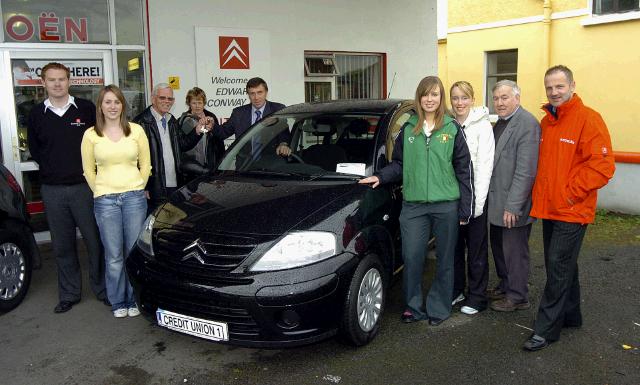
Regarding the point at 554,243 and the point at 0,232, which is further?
the point at 0,232

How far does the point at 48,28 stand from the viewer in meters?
Result: 6.54

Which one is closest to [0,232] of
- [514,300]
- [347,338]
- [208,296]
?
[208,296]

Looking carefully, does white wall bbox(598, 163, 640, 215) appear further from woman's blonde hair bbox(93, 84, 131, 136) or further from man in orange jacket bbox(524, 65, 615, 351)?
woman's blonde hair bbox(93, 84, 131, 136)

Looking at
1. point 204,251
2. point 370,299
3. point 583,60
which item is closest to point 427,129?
point 370,299

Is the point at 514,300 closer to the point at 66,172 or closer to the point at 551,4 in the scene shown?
the point at 66,172

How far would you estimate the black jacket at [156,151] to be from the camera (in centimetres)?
483

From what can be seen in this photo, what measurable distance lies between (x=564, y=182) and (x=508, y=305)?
4.13 feet

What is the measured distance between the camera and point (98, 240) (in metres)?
4.59

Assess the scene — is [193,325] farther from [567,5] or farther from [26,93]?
[567,5]

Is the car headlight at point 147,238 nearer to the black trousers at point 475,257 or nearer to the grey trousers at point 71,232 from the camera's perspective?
the grey trousers at point 71,232

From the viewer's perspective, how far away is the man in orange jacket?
342 centimetres

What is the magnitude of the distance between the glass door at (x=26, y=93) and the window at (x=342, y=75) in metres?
3.37

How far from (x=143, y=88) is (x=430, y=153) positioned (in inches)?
183

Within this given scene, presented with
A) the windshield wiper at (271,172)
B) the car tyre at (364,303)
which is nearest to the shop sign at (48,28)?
the windshield wiper at (271,172)
